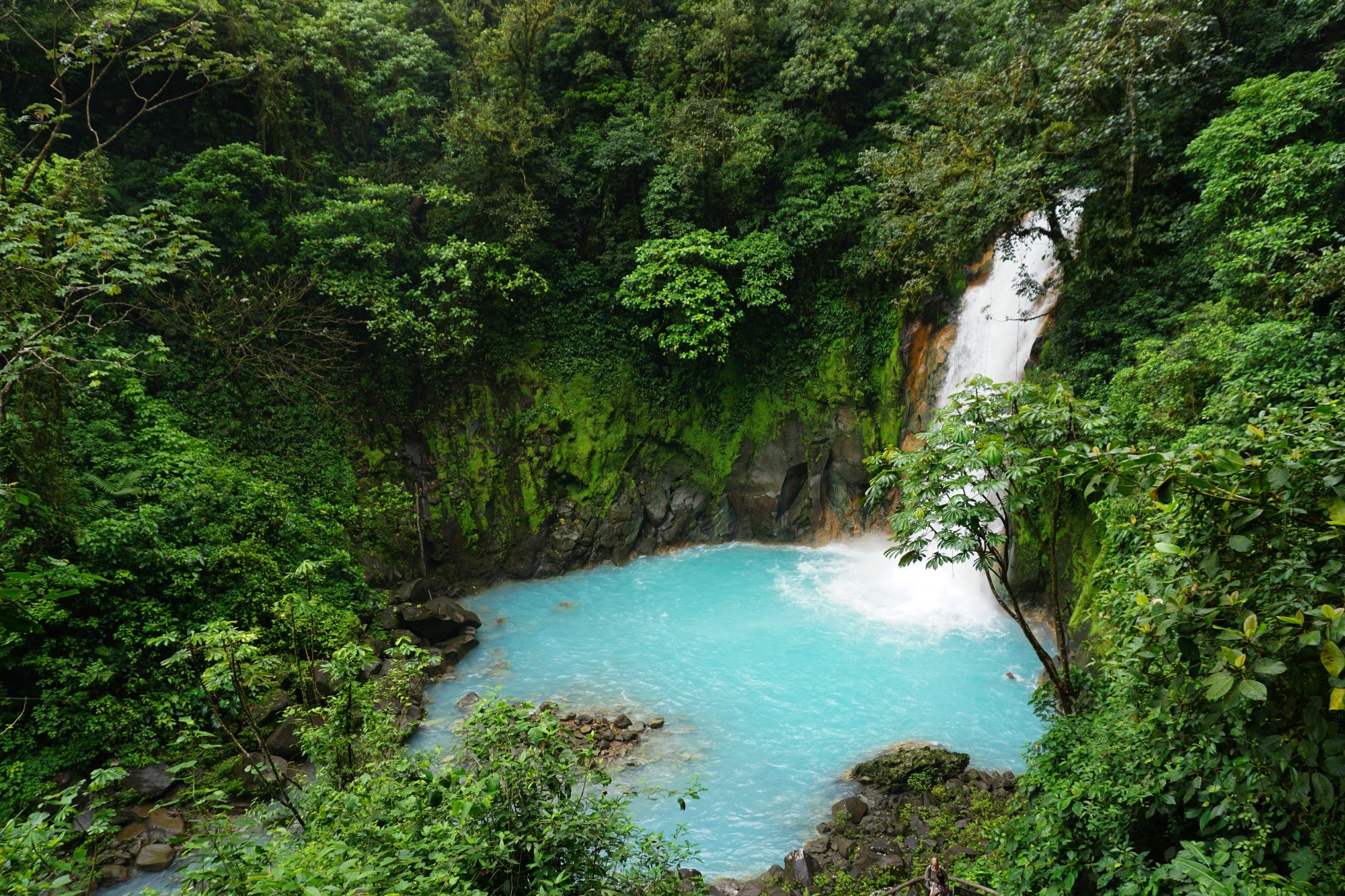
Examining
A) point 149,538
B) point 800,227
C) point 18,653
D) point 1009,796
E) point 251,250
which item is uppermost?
point 800,227

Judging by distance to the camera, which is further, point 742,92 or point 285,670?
point 742,92

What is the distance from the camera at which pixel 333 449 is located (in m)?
12.4

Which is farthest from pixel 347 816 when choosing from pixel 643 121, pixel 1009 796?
pixel 643 121

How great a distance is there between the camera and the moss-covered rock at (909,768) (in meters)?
7.54

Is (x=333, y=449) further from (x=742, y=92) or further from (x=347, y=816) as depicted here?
(x=742, y=92)

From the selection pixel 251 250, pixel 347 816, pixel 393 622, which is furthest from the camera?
pixel 251 250

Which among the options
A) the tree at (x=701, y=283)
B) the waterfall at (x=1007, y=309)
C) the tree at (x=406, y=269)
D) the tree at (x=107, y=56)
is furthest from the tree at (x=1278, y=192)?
the tree at (x=406, y=269)

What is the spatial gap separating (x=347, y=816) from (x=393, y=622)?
7120mm

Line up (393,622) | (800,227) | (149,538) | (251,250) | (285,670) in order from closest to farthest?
(149,538)
(285,670)
(393,622)
(251,250)
(800,227)

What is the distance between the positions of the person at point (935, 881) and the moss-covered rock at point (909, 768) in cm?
251

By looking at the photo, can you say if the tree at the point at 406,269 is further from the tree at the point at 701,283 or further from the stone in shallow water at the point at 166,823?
the stone in shallow water at the point at 166,823

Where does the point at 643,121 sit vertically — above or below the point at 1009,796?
above

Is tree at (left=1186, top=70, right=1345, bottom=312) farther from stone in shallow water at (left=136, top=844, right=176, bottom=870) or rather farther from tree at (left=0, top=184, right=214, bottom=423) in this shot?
stone in shallow water at (left=136, top=844, right=176, bottom=870)

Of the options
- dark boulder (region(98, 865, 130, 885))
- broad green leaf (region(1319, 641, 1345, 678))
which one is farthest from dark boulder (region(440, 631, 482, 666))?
broad green leaf (region(1319, 641, 1345, 678))
